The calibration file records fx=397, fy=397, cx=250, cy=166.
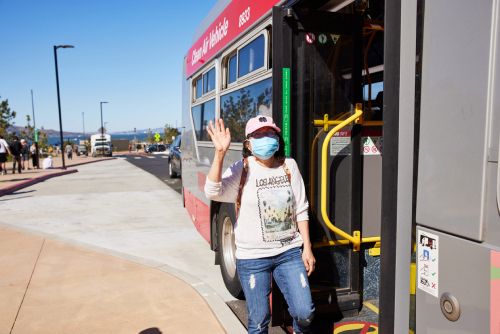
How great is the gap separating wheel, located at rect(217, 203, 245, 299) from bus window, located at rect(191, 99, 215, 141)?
136 cm

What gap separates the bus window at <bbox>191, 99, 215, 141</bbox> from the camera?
5185 mm

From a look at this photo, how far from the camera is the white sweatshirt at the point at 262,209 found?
8.50ft

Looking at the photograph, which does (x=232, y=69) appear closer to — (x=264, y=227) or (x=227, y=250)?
(x=227, y=250)

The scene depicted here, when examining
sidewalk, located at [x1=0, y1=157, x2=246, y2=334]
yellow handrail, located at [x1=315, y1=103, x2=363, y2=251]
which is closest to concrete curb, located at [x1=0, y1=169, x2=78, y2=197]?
sidewalk, located at [x1=0, y1=157, x2=246, y2=334]

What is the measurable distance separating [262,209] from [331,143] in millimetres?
1107

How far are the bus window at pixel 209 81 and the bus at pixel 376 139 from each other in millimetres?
40

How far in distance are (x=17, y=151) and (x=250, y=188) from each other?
738 inches

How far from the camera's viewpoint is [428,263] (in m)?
1.63

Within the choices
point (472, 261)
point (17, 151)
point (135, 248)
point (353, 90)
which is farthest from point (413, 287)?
point (17, 151)

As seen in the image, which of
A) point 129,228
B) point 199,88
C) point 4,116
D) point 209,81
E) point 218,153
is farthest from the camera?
point 4,116

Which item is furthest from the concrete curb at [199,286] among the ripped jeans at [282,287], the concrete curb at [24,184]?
the concrete curb at [24,184]

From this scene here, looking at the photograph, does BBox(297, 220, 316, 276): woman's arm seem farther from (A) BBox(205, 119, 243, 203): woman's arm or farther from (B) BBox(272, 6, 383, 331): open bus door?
(A) BBox(205, 119, 243, 203): woman's arm

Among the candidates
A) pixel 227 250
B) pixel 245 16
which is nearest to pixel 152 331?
pixel 227 250

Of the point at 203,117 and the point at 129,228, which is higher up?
the point at 203,117
